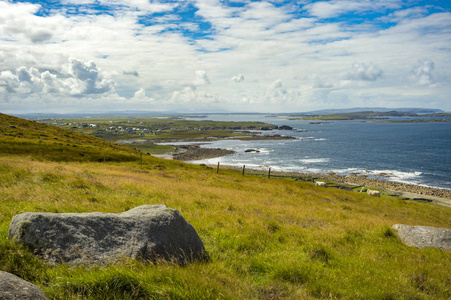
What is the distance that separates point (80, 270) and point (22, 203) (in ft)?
21.8

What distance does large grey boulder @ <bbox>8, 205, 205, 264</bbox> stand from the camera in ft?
17.8

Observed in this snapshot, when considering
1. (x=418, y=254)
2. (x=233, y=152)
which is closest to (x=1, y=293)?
(x=418, y=254)

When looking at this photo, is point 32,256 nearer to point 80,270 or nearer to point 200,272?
point 80,270

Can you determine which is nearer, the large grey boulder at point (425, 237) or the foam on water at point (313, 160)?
the large grey boulder at point (425, 237)

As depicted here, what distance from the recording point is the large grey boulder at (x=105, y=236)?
17.8 feet

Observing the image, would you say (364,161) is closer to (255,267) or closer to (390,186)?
(390,186)

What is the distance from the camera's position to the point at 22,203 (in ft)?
31.6

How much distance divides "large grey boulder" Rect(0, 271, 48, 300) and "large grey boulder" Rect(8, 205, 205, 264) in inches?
57.9

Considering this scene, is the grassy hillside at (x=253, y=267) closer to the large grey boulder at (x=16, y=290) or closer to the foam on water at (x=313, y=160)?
the large grey boulder at (x=16, y=290)

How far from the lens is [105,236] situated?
19.3ft

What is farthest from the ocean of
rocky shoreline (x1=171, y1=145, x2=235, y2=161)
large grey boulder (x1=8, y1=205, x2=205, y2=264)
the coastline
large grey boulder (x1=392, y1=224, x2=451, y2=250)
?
large grey boulder (x1=8, y1=205, x2=205, y2=264)

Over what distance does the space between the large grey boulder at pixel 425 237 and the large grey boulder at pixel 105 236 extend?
31.9 feet

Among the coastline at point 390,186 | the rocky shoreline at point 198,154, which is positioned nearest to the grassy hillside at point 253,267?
the coastline at point 390,186

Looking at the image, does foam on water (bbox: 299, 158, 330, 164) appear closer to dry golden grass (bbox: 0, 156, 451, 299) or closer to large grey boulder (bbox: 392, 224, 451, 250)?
large grey boulder (bbox: 392, 224, 451, 250)
